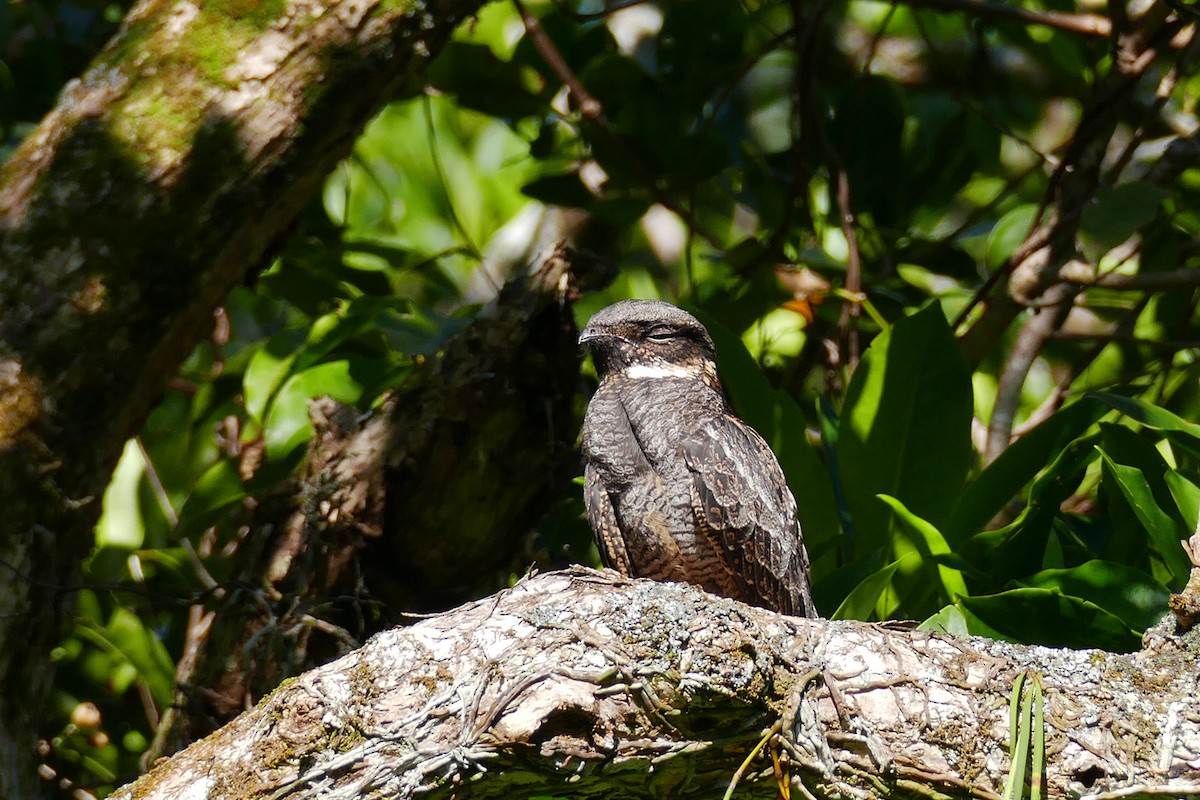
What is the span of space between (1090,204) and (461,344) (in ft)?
6.06

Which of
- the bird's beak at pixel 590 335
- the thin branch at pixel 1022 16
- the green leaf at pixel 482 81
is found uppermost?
the green leaf at pixel 482 81

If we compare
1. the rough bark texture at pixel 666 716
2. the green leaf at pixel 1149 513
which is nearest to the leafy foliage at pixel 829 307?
the green leaf at pixel 1149 513

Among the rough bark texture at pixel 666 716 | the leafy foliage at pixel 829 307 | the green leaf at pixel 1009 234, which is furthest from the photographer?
the green leaf at pixel 1009 234

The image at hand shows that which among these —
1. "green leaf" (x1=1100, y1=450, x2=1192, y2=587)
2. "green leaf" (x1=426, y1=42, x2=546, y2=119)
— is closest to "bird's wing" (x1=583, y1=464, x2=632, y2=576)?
"green leaf" (x1=1100, y1=450, x2=1192, y2=587)

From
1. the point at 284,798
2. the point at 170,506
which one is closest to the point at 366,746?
the point at 284,798

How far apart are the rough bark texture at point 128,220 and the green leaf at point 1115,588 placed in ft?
7.08

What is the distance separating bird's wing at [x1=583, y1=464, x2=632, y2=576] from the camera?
2.89 meters

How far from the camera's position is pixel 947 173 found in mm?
4320

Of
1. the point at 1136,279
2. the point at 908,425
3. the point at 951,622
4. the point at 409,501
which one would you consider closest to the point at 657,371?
the point at 908,425

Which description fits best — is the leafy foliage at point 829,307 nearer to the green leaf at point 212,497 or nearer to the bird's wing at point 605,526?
the green leaf at point 212,497

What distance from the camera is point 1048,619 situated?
7.61ft

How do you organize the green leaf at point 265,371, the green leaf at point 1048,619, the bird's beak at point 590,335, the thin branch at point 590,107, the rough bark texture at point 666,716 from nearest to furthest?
1. the rough bark texture at point 666,716
2. the green leaf at point 1048,619
3. the bird's beak at point 590,335
4. the green leaf at point 265,371
5. the thin branch at point 590,107

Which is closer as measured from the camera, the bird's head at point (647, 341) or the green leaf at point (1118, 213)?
the green leaf at point (1118, 213)

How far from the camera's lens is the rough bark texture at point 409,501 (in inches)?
136
